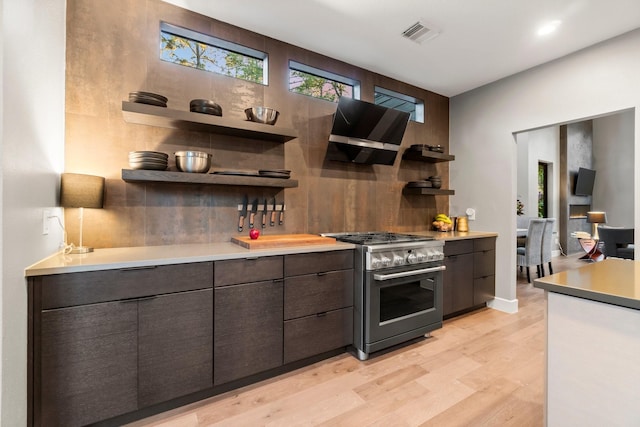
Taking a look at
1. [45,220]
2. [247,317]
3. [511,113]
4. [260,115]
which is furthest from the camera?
[511,113]

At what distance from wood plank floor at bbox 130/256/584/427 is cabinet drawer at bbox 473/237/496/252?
1032 mm

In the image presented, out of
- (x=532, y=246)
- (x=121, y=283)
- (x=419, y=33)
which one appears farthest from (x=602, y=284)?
(x=532, y=246)

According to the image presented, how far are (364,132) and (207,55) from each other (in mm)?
1579

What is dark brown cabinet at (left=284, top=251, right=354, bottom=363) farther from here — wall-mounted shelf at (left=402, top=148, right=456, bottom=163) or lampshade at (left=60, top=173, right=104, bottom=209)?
wall-mounted shelf at (left=402, top=148, right=456, bottom=163)

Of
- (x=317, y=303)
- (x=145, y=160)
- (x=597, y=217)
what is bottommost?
(x=317, y=303)

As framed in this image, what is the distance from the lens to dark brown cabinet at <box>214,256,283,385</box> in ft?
5.97

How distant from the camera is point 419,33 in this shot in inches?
101

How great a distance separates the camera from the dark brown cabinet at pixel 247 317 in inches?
71.6

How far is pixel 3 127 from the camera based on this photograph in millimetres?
1102

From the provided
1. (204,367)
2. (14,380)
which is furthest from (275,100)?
(14,380)

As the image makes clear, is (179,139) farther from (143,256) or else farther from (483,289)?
(483,289)

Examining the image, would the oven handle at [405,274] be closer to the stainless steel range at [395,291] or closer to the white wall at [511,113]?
the stainless steel range at [395,291]

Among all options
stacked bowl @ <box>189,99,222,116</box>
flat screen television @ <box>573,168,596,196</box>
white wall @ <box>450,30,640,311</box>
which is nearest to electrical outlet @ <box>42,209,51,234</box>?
stacked bowl @ <box>189,99,222,116</box>

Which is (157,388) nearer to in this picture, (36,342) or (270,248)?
(36,342)
